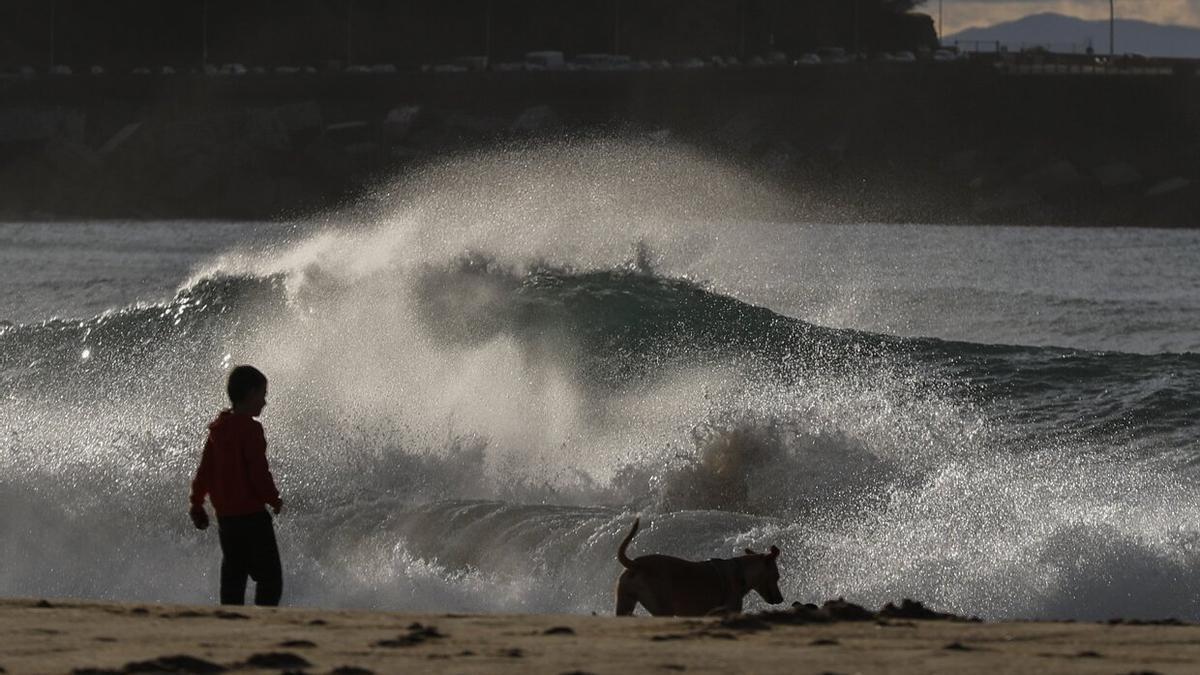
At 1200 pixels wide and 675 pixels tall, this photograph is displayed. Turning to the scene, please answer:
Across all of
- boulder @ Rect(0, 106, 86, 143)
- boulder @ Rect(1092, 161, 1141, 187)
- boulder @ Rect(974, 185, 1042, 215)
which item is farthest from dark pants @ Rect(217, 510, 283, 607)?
boulder @ Rect(0, 106, 86, 143)

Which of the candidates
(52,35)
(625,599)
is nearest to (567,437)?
(625,599)

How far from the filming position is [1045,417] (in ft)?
53.7

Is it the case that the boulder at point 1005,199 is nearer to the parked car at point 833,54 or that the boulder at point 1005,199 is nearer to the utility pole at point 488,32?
the parked car at point 833,54

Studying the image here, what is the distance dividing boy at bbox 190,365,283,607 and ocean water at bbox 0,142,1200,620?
2.14 m

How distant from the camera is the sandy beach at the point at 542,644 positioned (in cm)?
586

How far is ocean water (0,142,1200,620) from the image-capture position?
10.2 m

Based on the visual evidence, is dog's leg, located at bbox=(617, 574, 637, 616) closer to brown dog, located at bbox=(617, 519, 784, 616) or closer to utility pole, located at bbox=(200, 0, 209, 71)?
brown dog, located at bbox=(617, 519, 784, 616)

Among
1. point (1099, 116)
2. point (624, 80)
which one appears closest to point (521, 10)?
point (624, 80)

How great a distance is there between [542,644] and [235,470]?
6.13 feet

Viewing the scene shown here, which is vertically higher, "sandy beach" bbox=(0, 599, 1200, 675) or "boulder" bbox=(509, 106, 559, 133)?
"boulder" bbox=(509, 106, 559, 133)

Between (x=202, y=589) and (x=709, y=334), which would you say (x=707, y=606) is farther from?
(x=709, y=334)

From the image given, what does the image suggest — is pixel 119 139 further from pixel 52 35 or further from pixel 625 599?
pixel 625 599

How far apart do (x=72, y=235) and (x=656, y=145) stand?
35.2 m

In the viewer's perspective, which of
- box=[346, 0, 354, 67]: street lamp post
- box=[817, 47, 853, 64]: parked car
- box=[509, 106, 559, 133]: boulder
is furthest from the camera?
box=[346, 0, 354, 67]: street lamp post
